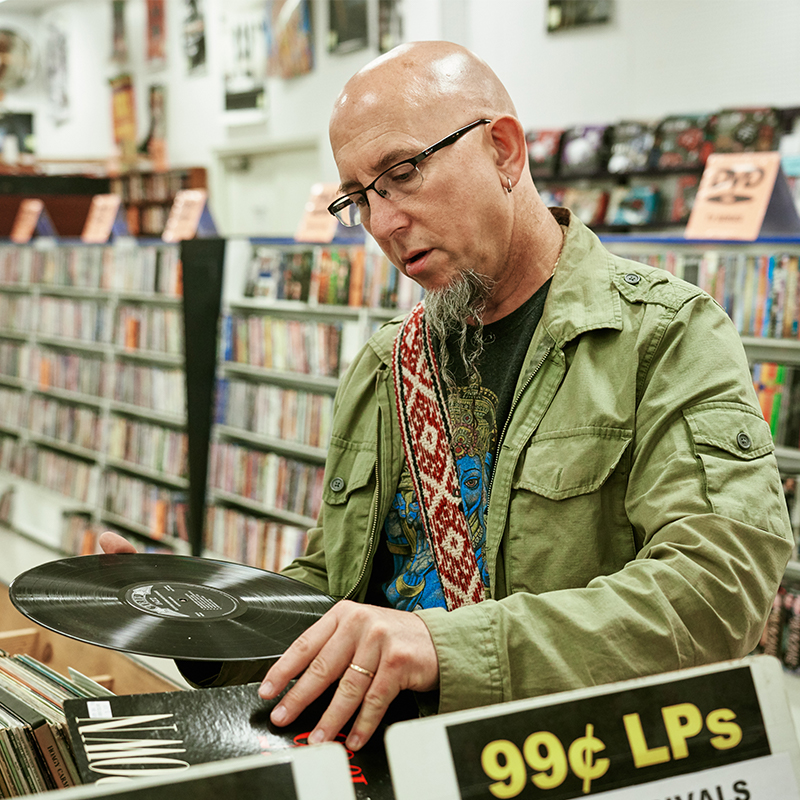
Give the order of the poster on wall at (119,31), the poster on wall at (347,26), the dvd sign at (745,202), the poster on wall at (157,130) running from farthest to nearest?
1. the poster on wall at (119,31)
2. the poster on wall at (157,130)
3. the poster on wall at (347,26)
4. the dvd sign at (745,202)

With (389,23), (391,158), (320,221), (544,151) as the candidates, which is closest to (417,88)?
A: (391,158)

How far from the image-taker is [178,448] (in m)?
5.28

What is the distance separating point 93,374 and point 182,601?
537cm

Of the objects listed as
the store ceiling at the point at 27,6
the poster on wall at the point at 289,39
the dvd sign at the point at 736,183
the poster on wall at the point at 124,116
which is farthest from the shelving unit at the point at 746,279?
the store ceiling at the point at 27,6

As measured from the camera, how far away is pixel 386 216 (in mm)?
1198

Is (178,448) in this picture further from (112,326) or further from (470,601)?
(470,601)

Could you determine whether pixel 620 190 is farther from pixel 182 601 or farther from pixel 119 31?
pixel 119 31

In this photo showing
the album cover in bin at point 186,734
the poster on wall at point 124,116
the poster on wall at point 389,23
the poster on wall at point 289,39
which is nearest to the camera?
the album cover in bin at point 186,734

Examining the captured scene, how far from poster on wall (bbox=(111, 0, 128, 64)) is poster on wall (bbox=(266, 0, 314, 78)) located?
266 cm

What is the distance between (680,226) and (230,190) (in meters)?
4.78

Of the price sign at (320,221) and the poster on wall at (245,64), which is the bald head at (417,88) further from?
the poster on wall at (245,64)

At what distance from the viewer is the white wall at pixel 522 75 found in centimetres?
493

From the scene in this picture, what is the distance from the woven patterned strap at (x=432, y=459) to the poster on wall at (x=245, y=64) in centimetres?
695

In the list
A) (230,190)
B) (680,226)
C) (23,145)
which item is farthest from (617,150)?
(23,145)
